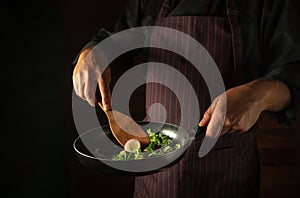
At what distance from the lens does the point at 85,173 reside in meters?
1.57

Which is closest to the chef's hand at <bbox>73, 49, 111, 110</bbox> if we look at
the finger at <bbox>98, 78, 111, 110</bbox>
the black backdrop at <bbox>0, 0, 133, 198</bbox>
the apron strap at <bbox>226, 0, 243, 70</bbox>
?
the finger at <bbox>98, 78, 111, 110</bbox>

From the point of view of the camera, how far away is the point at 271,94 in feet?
2.81

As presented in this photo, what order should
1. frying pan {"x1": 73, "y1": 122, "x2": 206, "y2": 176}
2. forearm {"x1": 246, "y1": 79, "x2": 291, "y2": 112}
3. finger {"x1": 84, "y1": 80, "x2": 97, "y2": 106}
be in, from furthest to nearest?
finger {"x1": 84, "y1": 80, "x2": 97, "y2": 106}, forearm {"x1": 246, "y1": 79, "x2": 291, "y2": 112}, frying pan {"x1": 73, "y1": 122, "x2": 206, "y2": 176}

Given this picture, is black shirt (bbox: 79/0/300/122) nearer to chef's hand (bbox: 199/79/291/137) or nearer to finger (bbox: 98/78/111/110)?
chef's hand (bbox: 199/79/291/137)

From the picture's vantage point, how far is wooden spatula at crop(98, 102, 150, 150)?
922mm

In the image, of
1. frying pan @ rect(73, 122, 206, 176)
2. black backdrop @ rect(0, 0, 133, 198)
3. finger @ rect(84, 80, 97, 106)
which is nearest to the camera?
frying pan @ rect(73, 122, 206, 176)

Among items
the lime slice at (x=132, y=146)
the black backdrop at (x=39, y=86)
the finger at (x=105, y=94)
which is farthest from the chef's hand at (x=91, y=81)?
the black backdrop at (x=39, y=86)

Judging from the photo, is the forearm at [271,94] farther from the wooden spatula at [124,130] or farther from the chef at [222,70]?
the wooden spatula at [124,130]

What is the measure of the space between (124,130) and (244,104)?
0.97ft

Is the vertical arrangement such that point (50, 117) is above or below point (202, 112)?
below

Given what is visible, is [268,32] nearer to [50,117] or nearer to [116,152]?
[116,152]

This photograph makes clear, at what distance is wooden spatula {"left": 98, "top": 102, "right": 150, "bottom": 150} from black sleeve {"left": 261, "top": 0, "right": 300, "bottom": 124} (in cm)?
34

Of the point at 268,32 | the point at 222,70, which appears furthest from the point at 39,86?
the point at 268,32

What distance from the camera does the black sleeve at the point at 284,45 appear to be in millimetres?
882
